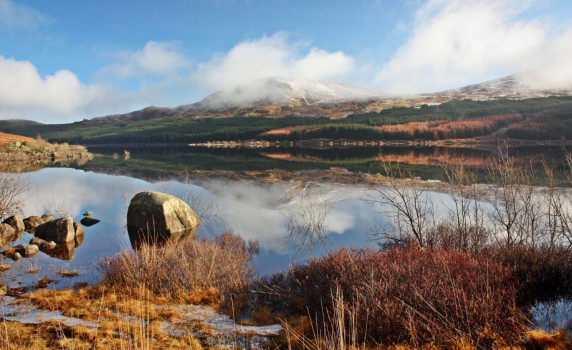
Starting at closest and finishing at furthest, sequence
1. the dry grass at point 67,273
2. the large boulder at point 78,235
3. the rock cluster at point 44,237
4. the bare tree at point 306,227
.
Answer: the dry grass at point 67,273 < the rock cluster at point 44,237 < the bare tree at point 306,227 < the large boulder at point 78,235

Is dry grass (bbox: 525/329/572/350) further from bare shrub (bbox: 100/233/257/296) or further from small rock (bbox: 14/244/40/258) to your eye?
small rock (bbox: 14/244/40/258)

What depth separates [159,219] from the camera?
17.2 meters

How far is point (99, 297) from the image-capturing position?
9.69 metres

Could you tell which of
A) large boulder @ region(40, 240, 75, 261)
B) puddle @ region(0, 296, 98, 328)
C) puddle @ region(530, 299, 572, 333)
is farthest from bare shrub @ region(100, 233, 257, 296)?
puddle @ region(530, 299, 572, 333)

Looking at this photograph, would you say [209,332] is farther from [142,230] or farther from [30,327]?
[142,230]

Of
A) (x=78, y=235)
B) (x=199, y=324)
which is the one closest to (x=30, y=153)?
(x=78, y=235)

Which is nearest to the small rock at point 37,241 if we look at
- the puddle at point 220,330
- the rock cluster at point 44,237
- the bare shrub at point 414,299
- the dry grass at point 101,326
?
the rock cluster at point 44,237

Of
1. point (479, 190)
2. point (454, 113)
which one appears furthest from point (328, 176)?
point (454, 113)

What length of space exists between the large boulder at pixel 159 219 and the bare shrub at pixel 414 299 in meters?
8.30

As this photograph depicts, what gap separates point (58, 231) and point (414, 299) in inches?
574

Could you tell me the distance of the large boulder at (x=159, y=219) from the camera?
17047mm

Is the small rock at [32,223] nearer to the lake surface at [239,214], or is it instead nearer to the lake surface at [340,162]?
the lake surface at [239,214]

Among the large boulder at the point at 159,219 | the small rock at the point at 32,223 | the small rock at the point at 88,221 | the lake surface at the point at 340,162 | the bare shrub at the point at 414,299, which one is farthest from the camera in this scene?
the lake surface at the point at 340,162

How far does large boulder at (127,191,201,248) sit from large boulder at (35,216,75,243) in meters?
2.47
